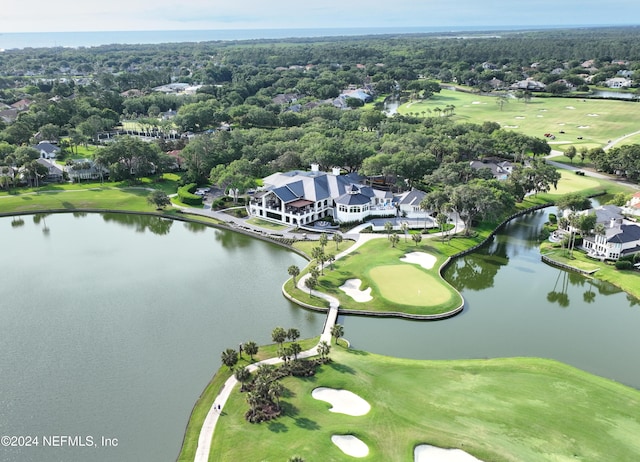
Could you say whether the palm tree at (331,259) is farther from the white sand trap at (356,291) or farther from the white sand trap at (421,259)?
the white sand trap at (421,259)

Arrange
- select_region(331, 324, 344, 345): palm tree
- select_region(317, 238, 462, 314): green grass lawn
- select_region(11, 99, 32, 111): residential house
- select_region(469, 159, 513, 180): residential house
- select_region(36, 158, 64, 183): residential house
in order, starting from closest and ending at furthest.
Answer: select_region(331, 324, 344, 345): palm tree
select_region(317, 238, 462, 314): green grass lawn
select_region(469, 159, 513, 180): residential house
select_region(36, 158, 64, 183): residential house
select_region(11, 99, 32, 111): residential house

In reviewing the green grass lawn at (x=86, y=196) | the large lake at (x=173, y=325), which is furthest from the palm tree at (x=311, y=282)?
the green grass lawn at (x=86, y=196)

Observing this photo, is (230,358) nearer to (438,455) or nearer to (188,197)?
(438,455)

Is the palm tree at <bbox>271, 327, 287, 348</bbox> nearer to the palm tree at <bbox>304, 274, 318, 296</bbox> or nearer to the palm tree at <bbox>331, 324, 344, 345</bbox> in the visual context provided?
the palm tree at <bbox>331, 324, 344, 345</bbox>

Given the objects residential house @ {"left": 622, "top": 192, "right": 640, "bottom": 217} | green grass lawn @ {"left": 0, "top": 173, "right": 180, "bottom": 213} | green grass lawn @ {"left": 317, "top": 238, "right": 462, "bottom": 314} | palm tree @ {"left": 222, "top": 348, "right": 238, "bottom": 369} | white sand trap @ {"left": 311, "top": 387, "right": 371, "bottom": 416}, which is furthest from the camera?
green grass lawn @ {"left": 0, "top": 173, "right": 180, "bottom": 213}

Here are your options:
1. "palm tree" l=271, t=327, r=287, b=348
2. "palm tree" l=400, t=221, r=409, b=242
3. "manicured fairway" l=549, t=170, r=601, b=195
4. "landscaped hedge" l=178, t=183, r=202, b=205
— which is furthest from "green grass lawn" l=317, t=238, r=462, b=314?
"manicured fairway" l=549, t=170, r=601, b=195

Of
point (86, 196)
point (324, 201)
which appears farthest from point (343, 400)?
point (86, 196)
